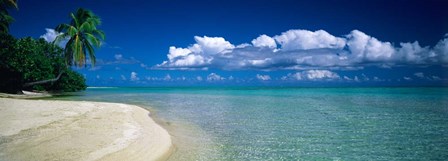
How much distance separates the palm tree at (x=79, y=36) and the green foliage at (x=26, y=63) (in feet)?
10.7

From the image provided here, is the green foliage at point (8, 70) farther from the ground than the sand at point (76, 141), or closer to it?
farther from the ground

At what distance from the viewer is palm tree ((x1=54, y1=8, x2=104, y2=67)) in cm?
3030

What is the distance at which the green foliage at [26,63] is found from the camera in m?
23.9

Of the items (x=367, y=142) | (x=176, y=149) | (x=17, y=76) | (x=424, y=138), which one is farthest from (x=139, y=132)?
(x=17, y=76)

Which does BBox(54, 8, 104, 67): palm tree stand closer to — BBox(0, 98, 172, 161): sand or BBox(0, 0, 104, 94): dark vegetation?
BBox(0, 0, 104, 94): dark vegetation

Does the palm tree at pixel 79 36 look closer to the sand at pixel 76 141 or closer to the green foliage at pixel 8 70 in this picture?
the green foliage at pixel 8 70

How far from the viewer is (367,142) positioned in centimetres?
862

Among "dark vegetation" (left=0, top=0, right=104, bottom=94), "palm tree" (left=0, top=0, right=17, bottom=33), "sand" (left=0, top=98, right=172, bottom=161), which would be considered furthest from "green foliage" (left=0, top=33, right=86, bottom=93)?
"sand" (left=0, top=98, right=172, bottom=161)

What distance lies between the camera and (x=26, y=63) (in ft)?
84.4

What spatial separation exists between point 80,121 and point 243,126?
6.01m

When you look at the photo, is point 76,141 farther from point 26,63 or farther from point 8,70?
point 8,70

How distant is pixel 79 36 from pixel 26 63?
6467 millimetres

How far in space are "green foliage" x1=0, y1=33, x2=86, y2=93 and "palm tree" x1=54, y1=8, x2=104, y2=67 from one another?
3.27m

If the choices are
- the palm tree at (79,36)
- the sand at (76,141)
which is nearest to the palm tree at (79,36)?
the palm tree at (79,36)
